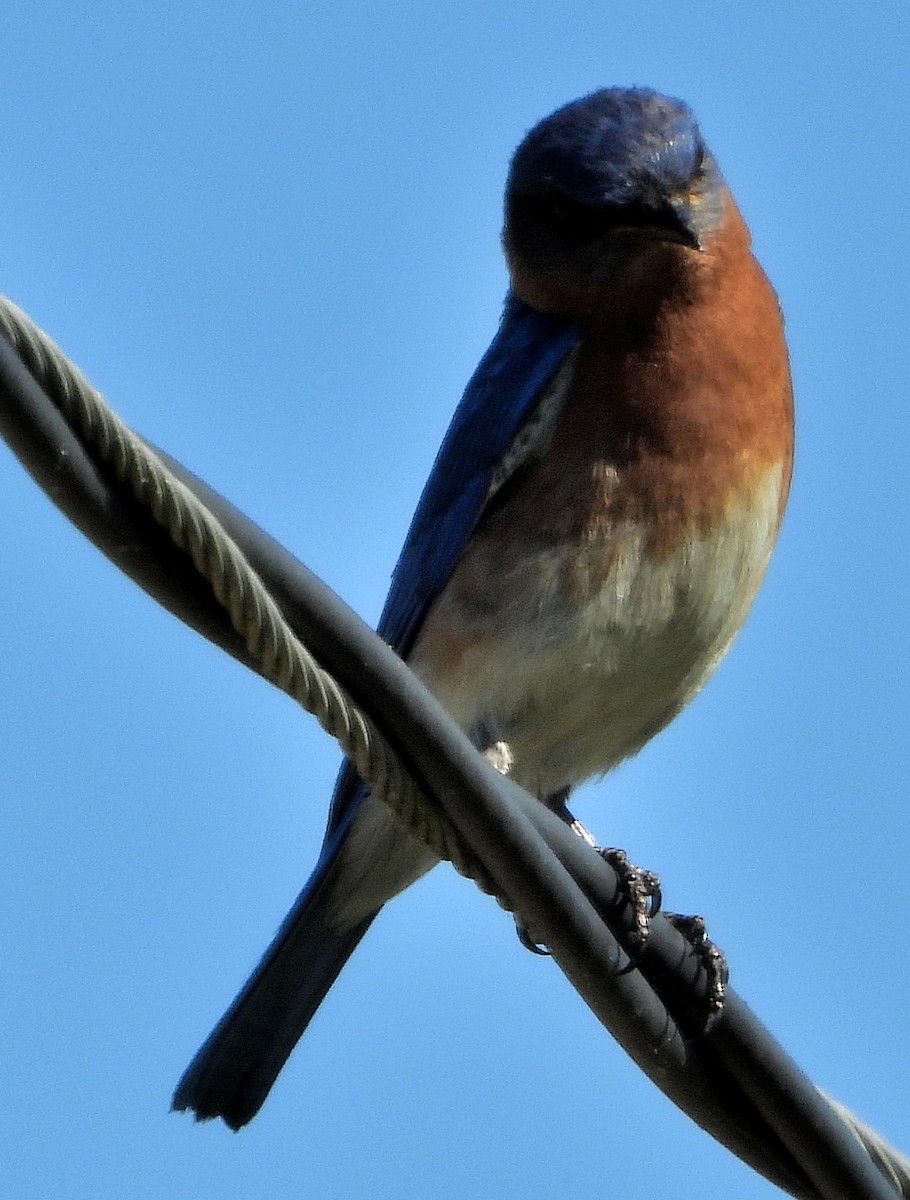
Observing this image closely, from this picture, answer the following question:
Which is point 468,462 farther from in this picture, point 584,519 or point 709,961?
point 709,961

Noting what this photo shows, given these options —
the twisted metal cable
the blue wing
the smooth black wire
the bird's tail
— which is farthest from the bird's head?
the twisted metal cable

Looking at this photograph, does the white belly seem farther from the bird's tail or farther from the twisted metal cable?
the twisted metal cable

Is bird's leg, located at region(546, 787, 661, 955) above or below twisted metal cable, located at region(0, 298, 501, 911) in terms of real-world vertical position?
above

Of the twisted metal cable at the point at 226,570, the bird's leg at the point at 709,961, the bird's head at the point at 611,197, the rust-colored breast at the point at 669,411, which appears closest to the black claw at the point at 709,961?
the bird's leg at the point at 709,961

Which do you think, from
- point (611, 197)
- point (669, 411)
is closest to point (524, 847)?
point (669, 411)

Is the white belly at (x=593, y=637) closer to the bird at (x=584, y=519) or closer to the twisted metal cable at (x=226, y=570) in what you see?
the bird at (x=584, y=519)
